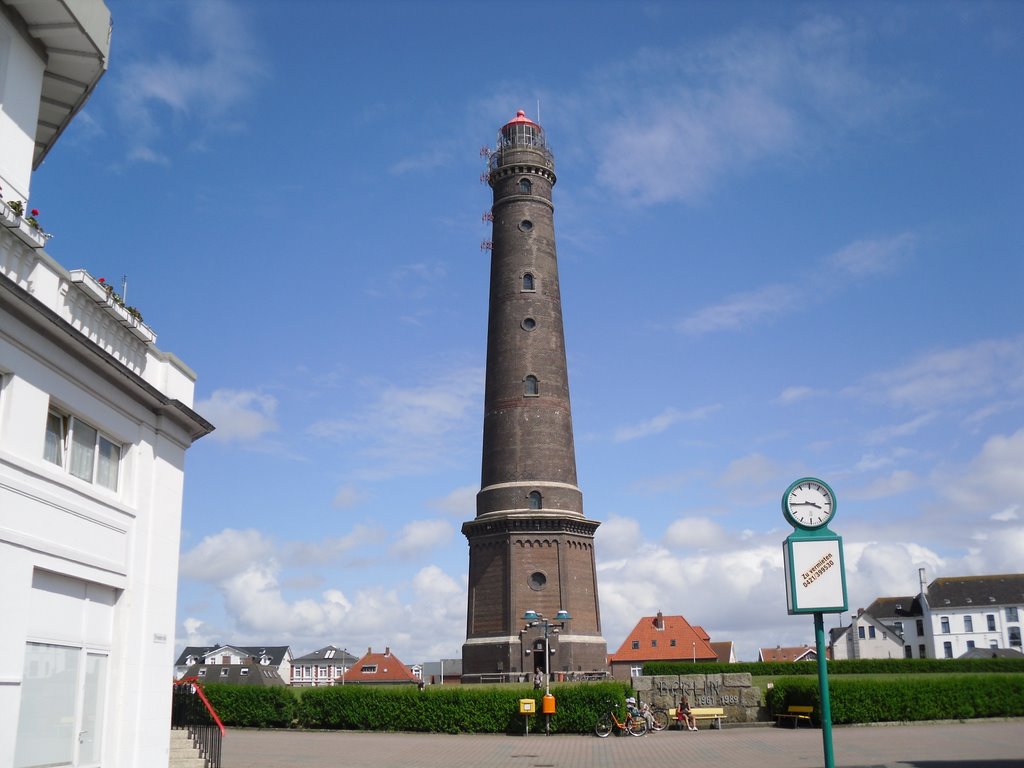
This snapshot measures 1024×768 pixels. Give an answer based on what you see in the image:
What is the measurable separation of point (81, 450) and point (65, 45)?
6.46 metres

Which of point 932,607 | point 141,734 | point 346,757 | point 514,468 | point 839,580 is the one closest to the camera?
point 839,580

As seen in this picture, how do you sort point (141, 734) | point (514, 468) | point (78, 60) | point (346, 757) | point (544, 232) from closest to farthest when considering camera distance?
point (141, 734) → point (78, 60) → point (346, 757) → point (514, 468) → point (544, 232)

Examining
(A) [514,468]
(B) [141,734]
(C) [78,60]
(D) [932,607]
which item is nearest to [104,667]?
(B) [141,734]

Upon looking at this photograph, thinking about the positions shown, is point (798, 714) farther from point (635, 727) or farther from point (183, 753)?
point (183, 753)

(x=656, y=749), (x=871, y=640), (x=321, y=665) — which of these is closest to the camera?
(x=656, y=749)

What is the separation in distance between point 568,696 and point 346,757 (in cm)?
837

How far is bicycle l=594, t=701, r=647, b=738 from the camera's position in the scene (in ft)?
91.0

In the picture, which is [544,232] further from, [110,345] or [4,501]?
[4,501]

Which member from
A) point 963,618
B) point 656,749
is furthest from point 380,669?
point 656,749

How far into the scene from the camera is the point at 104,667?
42.9 feet

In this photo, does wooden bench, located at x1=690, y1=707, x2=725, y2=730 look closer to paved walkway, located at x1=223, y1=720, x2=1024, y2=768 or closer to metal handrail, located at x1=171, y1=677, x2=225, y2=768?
paved walkway, located at x1=223, y1=720, x2=1024, y2=768

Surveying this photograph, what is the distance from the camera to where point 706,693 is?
1183 inches

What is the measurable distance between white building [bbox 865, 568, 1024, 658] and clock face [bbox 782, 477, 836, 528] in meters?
77.2

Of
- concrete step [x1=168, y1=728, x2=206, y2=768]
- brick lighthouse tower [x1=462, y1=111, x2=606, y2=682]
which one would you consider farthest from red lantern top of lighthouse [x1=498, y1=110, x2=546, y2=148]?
concrete step [x1=168, y1=728, x2=206, y2=768]
